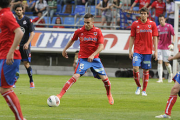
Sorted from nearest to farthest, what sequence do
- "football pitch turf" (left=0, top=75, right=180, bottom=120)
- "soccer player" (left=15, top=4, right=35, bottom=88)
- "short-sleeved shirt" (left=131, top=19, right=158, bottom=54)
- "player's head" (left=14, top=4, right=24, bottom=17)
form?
"football pitch turf" (left=0, top=75, right=180, bottom=120)
"short-sleeved shirt" (left=131, top=19, right=158, bottom=54)
"player's head" (left=14, top=4, right=24, bottom=17)
"soccer player" (left=15, top=4, right=35, bottom=88)

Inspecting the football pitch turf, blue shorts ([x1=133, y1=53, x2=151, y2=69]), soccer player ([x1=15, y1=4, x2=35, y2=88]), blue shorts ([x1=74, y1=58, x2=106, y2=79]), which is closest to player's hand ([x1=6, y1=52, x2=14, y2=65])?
the football pitch turf

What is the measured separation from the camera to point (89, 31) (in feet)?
31.7

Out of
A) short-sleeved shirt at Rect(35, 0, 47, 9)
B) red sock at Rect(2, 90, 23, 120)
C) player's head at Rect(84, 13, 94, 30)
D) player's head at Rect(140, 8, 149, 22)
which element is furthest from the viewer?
short-sleeved shirt at Rect(35, 0, 47, 9)

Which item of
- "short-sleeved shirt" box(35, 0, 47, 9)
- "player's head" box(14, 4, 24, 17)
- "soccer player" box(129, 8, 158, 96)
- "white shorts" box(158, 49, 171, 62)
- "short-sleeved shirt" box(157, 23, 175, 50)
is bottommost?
"white shorts" box(158, 49, 171, 62)

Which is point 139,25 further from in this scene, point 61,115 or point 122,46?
point 122,46

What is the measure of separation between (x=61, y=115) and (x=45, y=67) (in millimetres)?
15958

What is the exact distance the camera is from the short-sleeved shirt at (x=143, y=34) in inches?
483

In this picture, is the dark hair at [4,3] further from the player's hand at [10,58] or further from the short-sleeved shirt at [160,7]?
the short-sleeved shirt at [160,7]

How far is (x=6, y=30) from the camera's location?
20.5 ft

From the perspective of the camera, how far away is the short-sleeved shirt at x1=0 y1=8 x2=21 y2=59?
19.9 feet

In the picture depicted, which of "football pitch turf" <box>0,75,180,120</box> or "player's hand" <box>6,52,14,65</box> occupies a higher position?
"player's hand" <box>6,52,14,65</box>

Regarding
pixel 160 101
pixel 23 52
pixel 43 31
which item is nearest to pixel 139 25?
pixel 160 101

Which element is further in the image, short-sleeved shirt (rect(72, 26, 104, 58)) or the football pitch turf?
short-sleeved shirt (rect(72, 26, 104, 58))

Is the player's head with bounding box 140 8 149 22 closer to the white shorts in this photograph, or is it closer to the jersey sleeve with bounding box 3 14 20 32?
the white shorts
